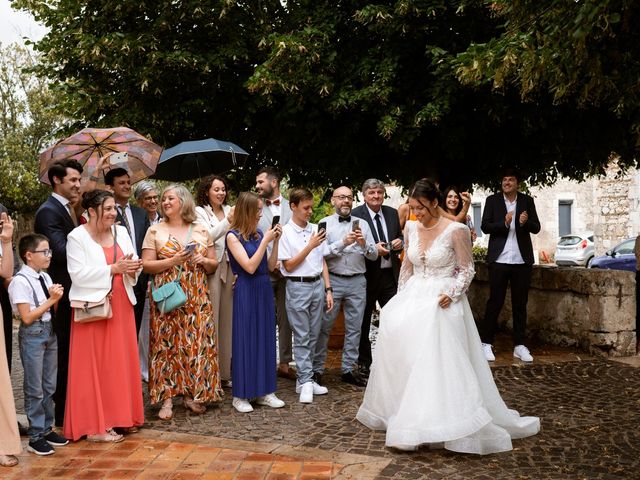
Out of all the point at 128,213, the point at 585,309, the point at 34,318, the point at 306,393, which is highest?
the point at 128,213

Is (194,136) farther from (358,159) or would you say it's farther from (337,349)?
(337,349)

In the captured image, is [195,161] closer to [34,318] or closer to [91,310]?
[91,310]

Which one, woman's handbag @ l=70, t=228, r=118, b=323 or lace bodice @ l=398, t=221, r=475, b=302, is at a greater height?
lace bodice @ l=398, t=221, r=475, b=302

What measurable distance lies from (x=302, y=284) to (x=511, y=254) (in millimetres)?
3087

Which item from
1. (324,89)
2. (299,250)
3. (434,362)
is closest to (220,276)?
(299,250)

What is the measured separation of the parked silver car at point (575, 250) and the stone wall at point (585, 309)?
81.0 ft

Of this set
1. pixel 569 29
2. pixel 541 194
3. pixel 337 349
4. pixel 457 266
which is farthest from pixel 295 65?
pixel 541 194

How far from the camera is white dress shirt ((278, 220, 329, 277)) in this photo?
21.9ft

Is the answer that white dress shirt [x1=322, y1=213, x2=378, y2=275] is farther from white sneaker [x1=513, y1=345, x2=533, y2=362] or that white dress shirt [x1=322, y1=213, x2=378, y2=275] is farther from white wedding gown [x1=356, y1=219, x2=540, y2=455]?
white sneaker [x1=513, y1=345, x2=533, y2=362]

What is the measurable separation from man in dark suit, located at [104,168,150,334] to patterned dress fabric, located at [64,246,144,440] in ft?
3.05

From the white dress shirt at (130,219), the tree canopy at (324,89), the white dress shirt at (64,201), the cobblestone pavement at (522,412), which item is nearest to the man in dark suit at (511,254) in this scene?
the cobblestone pavement at (522,412)

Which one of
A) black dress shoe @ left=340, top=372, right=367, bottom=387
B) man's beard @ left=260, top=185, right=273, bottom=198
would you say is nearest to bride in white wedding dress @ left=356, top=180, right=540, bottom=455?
black dress shoe @ left=340, top=372, right=367, bottom=387

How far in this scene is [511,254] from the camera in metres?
8.38

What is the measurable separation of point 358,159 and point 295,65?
85.4 inches
